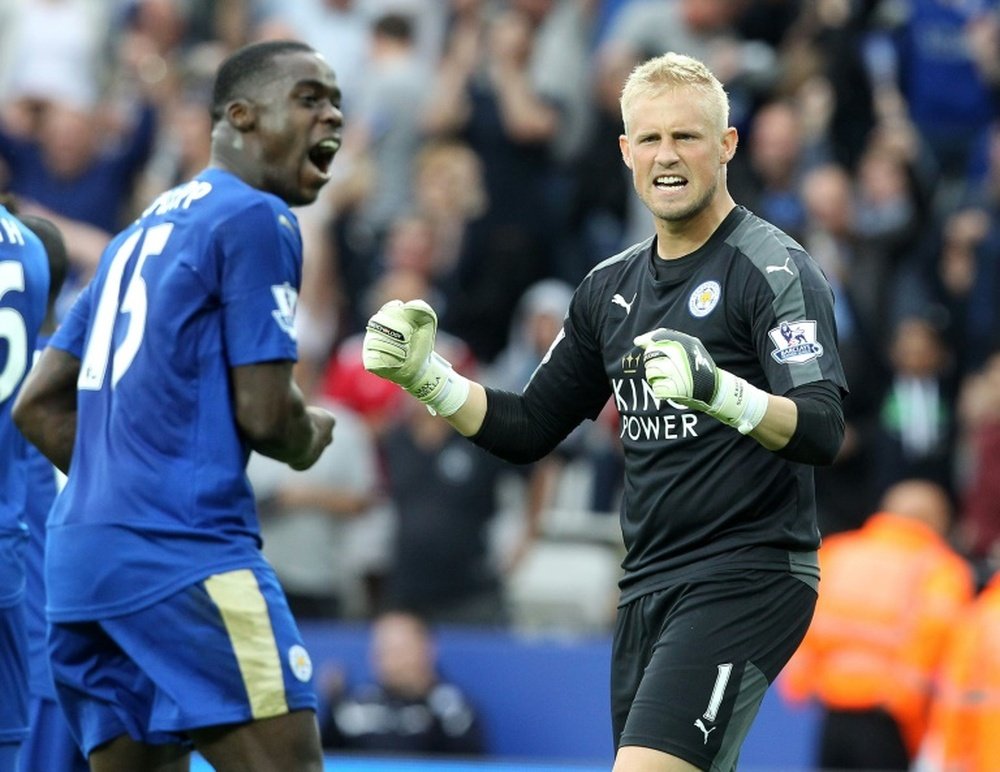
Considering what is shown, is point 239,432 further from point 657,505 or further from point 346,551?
point 346,551

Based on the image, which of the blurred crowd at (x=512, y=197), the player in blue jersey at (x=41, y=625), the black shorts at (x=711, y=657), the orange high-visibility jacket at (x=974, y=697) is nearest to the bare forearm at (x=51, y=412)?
the player in blue jersey at (x=41, y=625)

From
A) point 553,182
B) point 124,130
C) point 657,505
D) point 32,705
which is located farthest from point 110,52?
point 657,505

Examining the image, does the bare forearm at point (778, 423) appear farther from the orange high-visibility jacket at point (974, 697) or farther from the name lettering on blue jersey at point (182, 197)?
the orange high-visibility jacket at point (974, 697)

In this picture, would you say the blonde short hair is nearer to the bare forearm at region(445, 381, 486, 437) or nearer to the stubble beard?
the stubble beard

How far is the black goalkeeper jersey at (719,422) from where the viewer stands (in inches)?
189

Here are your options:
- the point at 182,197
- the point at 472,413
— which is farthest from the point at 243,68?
the point at 472,413

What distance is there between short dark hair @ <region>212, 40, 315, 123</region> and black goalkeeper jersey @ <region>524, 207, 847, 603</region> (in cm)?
118

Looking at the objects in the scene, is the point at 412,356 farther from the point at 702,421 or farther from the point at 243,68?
the point at 243,68

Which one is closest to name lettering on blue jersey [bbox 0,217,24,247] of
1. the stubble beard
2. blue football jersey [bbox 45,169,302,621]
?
blue football jersey [bbox 45,169,302,621]

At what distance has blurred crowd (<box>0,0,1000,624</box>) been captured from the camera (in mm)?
11195

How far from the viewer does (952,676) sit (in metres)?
9.42

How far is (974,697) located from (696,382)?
17.4ft

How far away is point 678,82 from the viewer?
16.4 ft

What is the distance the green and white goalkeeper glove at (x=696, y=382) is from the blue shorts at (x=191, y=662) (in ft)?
4.01
